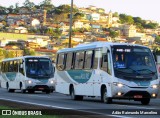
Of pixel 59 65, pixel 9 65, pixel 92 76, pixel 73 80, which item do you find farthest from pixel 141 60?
pixel 9 65

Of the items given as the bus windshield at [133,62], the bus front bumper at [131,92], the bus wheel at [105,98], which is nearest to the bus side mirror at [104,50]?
the bus windshield at [133,62]

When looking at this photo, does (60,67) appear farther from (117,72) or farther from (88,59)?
(117,72)

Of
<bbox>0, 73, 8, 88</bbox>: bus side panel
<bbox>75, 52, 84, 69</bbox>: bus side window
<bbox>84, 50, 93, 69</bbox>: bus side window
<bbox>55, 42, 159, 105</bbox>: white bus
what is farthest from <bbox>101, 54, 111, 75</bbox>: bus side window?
<bbox>0, 73, 8, 88</bbox>: bus side panel

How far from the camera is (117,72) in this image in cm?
2719

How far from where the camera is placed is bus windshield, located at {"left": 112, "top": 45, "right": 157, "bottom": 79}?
89.0ft

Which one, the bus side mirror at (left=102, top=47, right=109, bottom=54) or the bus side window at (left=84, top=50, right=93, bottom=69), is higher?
the bus side mirror at (left=102, top=47, right=109, bottom=54)

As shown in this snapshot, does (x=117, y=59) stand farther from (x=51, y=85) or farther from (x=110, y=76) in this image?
(x=51, y=85)

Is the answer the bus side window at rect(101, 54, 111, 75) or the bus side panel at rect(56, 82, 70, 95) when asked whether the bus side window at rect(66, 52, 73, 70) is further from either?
the bus side window at rect(101, 54, 111, 75)

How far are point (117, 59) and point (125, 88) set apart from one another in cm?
139

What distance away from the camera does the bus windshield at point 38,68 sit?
44250mm

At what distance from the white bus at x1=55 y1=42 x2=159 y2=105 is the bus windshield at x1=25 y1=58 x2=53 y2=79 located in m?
12.8

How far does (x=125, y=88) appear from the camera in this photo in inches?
1059

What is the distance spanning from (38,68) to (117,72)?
58.6ft

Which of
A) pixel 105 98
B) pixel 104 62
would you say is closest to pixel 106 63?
pixel 104 62
